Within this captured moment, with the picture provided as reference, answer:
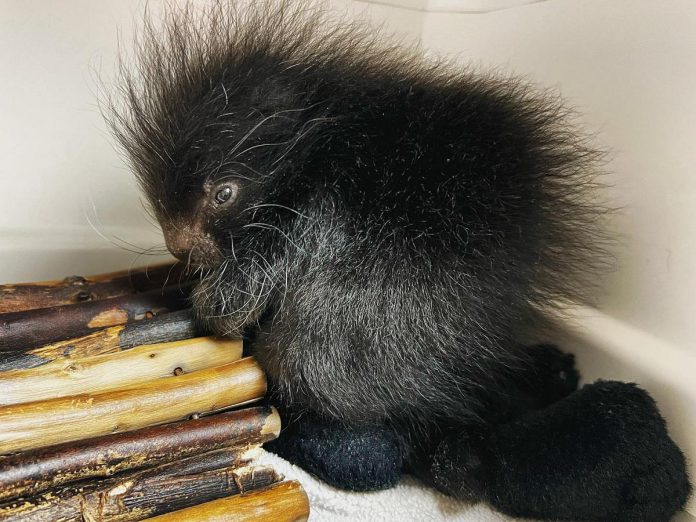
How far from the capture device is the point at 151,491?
80 cm

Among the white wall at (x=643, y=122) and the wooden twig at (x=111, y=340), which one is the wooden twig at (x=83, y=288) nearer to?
the wooden twig at (x=111, y=340)

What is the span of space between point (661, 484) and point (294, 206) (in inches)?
28.5

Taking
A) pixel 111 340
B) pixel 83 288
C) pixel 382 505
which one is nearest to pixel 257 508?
pixel 382 505

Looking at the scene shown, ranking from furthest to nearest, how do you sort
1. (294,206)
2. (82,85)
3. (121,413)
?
(82,85) → (294,206) → (121,413)

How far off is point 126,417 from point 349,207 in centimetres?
46

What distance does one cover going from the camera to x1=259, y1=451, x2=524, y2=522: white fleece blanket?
99 cm

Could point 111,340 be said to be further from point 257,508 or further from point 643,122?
point 643,122

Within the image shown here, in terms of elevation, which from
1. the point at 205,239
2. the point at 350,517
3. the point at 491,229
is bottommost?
the point at 350,517

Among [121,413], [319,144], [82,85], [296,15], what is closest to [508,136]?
[319,144]

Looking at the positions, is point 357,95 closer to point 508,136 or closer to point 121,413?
point 508,136

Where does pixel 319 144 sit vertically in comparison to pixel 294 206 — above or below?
above

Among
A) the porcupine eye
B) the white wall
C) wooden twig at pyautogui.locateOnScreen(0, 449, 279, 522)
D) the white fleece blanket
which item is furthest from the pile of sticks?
the white wall

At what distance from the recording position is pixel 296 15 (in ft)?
3.53

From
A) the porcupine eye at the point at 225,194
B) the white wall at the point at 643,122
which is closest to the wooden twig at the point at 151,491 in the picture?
the porcupine eye at the point at 225,194
